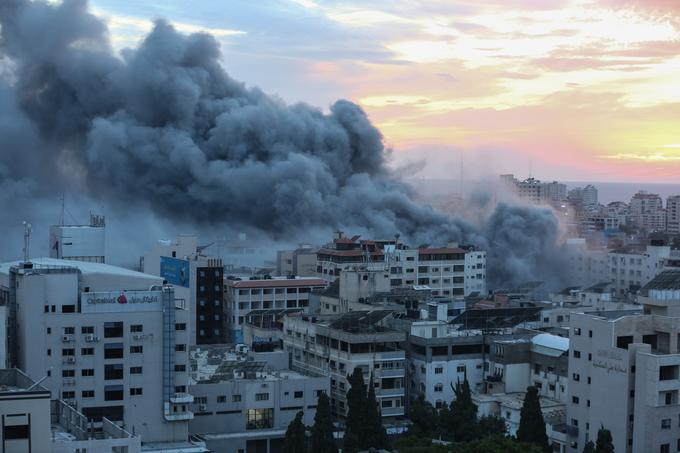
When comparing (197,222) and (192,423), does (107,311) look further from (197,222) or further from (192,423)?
(197,222)

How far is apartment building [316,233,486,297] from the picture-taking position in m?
51.8

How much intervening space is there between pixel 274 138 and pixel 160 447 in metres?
43.7

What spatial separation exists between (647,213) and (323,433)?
104067 millimetres

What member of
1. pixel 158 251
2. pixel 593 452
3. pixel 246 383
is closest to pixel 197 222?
pixel 158 251

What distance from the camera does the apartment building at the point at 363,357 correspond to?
102 ft

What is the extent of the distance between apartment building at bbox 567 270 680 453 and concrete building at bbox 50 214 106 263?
20361 mm

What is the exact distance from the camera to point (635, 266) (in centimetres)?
6034

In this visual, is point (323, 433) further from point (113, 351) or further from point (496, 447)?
point (113, 351)

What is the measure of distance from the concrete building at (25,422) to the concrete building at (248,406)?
1301 cm

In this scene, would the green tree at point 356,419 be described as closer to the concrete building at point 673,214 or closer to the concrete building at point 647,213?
the concrete building at point 647,213

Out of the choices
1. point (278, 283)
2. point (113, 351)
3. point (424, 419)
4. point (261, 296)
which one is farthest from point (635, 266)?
point (113, 351)

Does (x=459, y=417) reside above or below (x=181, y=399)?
below

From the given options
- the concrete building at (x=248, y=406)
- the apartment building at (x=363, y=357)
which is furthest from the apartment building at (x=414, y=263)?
the concrete building at (x=248, y=406)

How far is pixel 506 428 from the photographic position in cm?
2798
